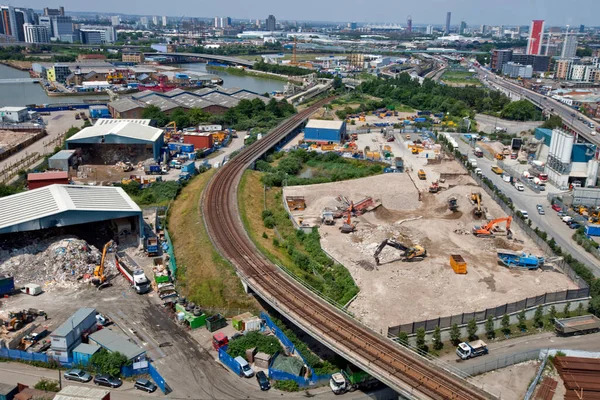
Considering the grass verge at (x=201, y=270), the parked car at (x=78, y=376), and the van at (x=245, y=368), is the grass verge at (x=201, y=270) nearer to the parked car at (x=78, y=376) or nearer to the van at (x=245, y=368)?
the van at (x=245, y=368)

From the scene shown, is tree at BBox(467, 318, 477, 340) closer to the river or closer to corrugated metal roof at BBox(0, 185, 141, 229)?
corrugated metal roof at BBox(0, 185, 141, 229)

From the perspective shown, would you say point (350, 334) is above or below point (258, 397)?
above

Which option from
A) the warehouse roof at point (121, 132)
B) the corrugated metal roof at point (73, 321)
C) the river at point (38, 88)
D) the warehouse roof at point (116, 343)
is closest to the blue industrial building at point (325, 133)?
the warehouse roof at point (121, 132)

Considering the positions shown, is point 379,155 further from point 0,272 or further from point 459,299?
point 0,272

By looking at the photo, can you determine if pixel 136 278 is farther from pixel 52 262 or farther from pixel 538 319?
pixel 538 319

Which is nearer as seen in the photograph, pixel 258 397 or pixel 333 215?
pixel 258 397

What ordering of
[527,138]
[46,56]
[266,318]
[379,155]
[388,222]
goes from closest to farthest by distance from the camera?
[266,318] < [388,222] < [379,155] < [527,138] < [46,56]

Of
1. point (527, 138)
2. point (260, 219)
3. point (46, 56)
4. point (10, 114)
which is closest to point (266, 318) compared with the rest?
point (260, 219)

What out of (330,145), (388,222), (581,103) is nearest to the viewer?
(388,222)
